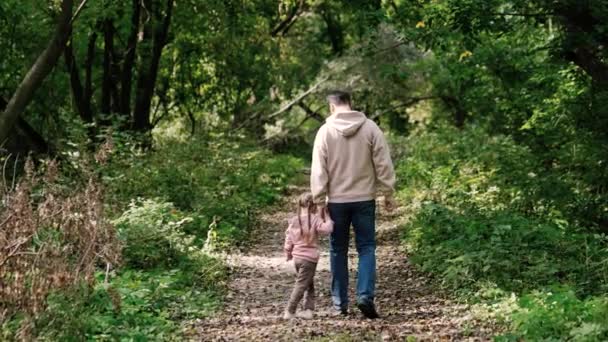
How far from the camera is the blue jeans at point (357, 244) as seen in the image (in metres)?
7.55

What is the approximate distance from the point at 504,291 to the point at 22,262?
14.3 ft

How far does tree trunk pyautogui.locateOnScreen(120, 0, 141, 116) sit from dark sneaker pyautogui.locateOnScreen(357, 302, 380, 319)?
13.1 metres

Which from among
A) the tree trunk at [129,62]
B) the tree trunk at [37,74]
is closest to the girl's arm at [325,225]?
the tree trunk at [37,74]

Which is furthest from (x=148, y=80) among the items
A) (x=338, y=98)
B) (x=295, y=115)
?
(x=338, y=98)

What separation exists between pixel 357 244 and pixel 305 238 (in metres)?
0.49

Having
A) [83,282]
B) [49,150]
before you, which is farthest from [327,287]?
[49,150]

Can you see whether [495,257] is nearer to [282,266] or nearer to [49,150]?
[282,266]

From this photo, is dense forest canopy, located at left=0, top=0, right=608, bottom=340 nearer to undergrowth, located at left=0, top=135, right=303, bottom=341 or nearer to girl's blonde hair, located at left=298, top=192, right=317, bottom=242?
undergrowth, located at left=0, top=135, right=303, bottom=341

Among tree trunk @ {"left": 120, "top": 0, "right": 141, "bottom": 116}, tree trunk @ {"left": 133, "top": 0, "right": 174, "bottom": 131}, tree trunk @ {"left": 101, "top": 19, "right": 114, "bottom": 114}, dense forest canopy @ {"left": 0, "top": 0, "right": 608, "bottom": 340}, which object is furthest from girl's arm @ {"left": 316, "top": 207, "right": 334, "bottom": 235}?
tree trunk @ {"left": 101, "top": 19, "right": 114, "bottom": 114}

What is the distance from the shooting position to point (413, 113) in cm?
3466

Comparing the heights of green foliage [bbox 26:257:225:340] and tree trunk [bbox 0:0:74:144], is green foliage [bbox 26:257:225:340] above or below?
below

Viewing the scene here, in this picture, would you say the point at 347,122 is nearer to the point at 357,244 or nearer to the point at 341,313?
the point at 357,244

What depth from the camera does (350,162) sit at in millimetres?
7527

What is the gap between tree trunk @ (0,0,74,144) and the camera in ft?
37.2
